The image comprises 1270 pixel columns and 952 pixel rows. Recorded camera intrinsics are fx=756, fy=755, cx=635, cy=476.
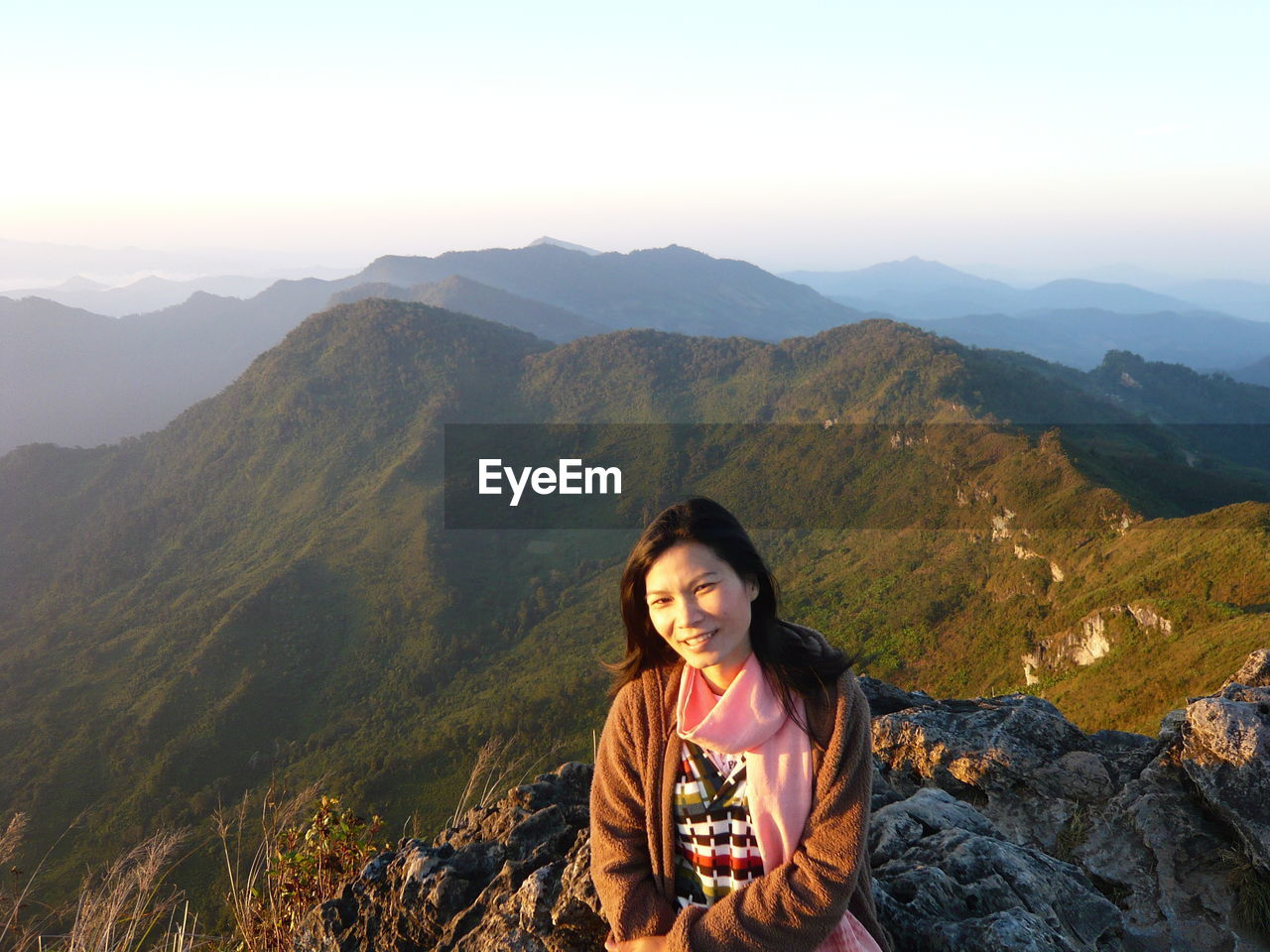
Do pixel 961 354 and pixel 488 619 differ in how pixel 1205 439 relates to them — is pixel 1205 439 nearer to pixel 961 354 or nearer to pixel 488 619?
pixel 961 354

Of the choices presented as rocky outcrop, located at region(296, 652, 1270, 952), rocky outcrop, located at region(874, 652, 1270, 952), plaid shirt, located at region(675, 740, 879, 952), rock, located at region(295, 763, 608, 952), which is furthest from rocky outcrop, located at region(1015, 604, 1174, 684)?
plaid shirt, located at region(675, 740, 879, 952)

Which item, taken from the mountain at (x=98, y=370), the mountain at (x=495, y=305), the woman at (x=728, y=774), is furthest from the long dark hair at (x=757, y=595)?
the mountain at (x=495, y=305)

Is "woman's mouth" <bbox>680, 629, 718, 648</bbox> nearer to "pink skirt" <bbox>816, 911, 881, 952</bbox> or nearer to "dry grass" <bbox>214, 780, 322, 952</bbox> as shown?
"pink skirt" <bbox>816, 911, 881, 952</bbox>

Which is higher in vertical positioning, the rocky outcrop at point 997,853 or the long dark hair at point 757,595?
the long dark hair at point 757,595

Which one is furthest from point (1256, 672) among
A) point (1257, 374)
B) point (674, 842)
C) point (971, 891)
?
point (1257, 374)

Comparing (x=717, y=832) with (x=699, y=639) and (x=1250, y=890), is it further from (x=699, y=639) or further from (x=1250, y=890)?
(x=1250, y=890)

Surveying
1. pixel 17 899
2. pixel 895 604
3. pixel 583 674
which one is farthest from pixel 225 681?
pixel 17 899

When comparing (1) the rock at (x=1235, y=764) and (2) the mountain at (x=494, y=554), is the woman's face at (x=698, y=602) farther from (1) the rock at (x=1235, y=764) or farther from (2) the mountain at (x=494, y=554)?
(2) the mountain at (x=494, y=554)
